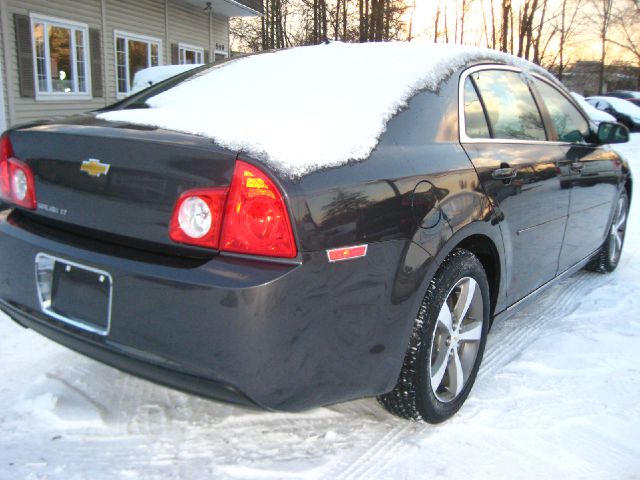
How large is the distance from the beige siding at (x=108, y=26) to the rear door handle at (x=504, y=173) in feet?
33.2

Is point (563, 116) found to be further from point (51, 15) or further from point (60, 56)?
point (60, 56)

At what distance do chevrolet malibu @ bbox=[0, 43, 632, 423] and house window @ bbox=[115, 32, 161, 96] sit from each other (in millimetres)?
12090

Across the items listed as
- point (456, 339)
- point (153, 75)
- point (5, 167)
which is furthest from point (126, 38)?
point (456, 339)

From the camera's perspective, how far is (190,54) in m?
17.4

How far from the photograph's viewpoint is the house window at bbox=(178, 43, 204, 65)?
16.6 metres

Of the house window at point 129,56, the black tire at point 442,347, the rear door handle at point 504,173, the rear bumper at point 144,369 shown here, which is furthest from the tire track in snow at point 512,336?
the house window at point 129,56

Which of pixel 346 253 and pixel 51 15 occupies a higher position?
pixel 51 15

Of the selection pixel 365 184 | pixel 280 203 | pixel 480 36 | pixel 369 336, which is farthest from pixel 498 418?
pixel 480 36

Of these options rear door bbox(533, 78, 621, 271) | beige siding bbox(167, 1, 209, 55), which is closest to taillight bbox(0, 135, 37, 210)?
rear door bbox(533, 78, 621, 271)

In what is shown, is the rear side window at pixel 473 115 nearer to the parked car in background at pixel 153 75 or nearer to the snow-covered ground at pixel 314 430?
the snow-covered ground at pixel 314 430

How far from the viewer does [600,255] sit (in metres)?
4.56

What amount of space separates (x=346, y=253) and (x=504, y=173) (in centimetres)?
119

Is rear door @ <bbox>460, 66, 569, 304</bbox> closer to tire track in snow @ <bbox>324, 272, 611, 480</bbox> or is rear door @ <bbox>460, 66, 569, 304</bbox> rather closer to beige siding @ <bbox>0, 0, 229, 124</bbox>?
tire track in snow @ <bbox>324, 272, 611, 480</bbox>

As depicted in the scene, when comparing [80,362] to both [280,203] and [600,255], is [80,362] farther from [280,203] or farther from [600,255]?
[600,255]
